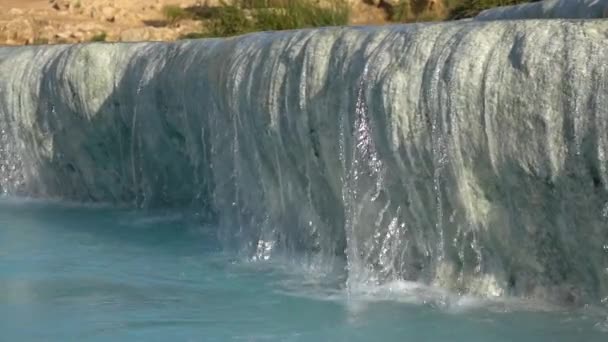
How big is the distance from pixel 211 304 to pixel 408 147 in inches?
42.2

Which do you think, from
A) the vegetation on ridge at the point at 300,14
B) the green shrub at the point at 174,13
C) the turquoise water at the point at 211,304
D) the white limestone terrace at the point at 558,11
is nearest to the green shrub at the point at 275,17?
the vegetation on ridge at the point at 300,14

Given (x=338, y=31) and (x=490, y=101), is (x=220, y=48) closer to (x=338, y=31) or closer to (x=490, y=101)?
(x=338, y=31)

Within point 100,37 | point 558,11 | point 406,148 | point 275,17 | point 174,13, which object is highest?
point 558,11

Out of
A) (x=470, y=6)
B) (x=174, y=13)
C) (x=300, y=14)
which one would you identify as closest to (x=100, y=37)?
(x=174, y=13)

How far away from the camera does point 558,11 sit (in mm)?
7605

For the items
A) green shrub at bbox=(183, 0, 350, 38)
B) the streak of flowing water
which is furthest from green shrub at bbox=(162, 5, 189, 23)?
the streak of flowing water

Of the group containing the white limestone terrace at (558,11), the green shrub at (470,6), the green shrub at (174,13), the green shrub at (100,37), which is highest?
the white limestone terrace at (558,11)

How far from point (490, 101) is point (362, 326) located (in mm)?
1010

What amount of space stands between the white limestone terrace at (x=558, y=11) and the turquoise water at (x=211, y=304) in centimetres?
194

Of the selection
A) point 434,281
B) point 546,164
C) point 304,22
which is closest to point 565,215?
point 546,164

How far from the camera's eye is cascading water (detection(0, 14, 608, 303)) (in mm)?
5160

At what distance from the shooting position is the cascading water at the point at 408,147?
5.16m

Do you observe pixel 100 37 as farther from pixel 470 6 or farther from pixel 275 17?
pixel 470 6

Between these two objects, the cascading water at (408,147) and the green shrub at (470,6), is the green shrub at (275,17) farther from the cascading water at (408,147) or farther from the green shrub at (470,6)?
the cascading water at (408,147)
